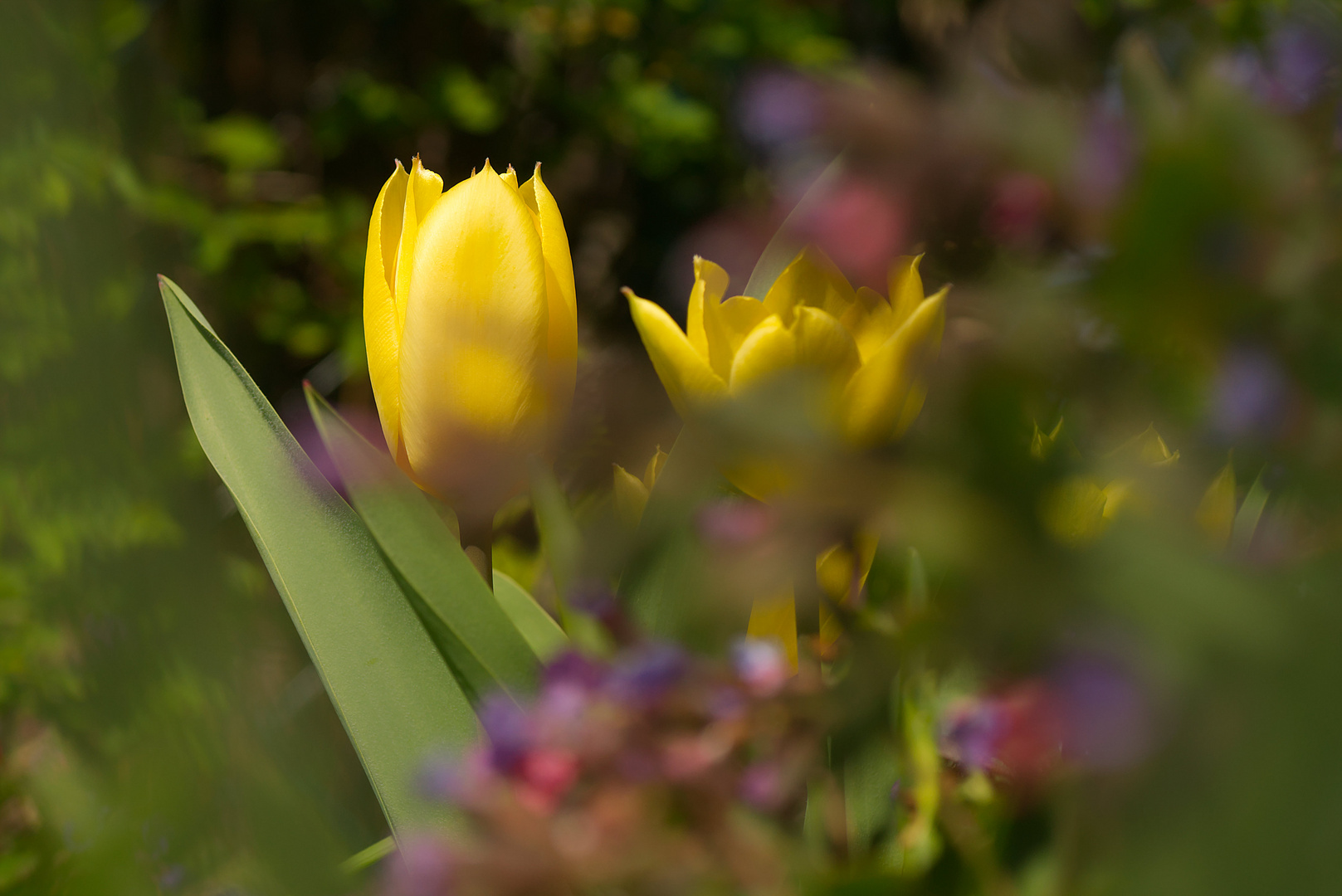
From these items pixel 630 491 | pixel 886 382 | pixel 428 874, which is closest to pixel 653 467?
pixel 630 491

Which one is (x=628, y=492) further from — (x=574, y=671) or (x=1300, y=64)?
(x=1300, y=64)

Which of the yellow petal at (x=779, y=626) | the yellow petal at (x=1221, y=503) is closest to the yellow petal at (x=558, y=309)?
the yellow petal at (x=779, y=626)

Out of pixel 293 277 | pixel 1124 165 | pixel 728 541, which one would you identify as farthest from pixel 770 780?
pixel 293 277

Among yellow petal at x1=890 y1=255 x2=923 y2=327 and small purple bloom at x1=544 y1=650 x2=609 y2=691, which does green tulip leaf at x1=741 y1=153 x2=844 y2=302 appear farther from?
small purple bloom at x1=544 y1=650 x2=609 y2=691

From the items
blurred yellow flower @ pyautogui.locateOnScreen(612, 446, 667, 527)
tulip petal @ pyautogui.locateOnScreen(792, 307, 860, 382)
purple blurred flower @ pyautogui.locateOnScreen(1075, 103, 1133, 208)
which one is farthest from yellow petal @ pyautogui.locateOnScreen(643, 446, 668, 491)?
purple blurred flower @ pyautogui.locateOnScreen(1075, 103, 1133, 208)

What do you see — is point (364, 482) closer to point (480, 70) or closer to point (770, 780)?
point (770, 780)

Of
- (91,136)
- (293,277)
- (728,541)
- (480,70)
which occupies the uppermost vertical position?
(91,136)
